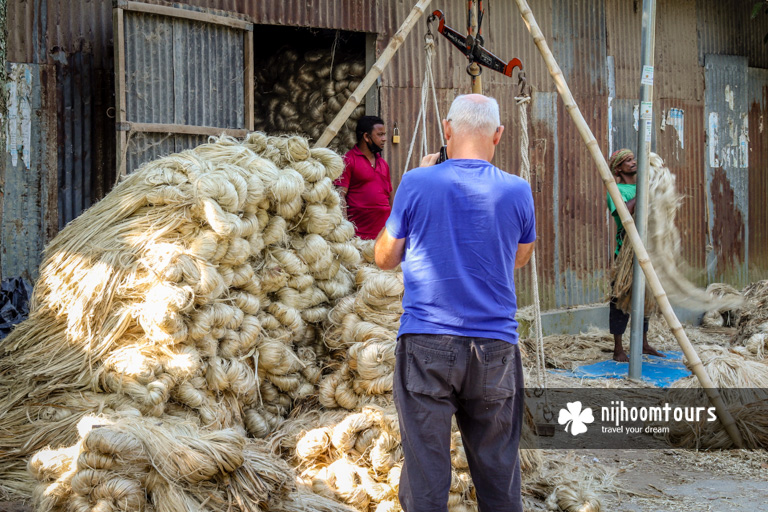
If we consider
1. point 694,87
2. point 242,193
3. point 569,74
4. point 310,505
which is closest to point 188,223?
point 242,193

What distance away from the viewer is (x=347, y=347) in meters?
4.11

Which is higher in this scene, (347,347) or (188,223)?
(188,223)

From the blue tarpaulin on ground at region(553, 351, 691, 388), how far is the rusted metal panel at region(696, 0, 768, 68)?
4.36m

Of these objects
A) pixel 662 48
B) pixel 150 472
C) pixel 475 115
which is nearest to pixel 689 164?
pixel 662 48

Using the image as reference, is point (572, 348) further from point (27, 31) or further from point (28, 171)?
point (27, 31)

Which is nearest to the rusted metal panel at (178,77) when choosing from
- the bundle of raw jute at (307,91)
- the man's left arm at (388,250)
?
the bundle of raw jute at (307,91)

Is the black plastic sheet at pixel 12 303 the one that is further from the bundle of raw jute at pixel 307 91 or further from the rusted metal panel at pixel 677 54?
the rusted metal panel at pixel 677 54

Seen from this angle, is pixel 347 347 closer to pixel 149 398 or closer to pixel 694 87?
pixel 149 398

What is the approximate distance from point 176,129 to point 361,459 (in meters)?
2.76

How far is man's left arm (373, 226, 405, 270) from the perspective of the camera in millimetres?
2637

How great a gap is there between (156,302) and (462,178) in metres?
1.69

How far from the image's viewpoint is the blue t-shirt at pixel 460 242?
254 cm

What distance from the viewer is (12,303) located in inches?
175

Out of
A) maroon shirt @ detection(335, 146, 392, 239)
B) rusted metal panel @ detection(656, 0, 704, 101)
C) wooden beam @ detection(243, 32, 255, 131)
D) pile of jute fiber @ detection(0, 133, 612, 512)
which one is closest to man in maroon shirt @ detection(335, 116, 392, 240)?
maroon shirt @ detection(335, 146, 392, 239)
